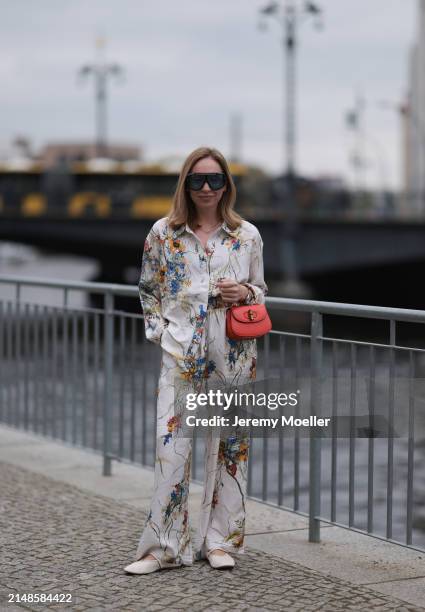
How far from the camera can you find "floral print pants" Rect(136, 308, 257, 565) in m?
4.96

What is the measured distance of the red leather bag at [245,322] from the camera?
4.91 m

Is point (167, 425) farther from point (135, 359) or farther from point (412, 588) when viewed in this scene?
point (135, 359)

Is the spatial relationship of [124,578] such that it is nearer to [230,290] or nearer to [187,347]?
[187,347]

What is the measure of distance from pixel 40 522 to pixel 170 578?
1.25 metres

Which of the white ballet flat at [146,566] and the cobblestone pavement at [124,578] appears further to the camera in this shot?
the white ballet flat at [146,566]

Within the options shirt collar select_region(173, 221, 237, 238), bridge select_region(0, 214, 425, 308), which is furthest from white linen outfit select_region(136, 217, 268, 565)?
bridge select_region(0, 214, 425, 308)

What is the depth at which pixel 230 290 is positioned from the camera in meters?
4.89

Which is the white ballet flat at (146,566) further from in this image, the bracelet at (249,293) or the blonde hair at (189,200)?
the blonde hair at (189,200)

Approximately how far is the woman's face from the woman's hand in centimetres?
32

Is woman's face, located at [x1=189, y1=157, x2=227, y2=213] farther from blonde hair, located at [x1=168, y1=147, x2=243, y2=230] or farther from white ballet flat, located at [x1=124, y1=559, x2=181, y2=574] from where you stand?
white ballet flat, located at [x1=124, y1=559, x2=181, y2=574]

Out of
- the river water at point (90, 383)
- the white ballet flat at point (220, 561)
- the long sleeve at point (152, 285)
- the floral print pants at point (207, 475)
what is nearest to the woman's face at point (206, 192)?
the long sleeve at point (152, 285)

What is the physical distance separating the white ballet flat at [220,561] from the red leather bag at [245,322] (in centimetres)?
90

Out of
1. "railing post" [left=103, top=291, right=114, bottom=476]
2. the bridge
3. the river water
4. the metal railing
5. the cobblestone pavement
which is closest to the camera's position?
the cobblestone pavement

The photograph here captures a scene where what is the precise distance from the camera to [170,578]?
492 centimetres
